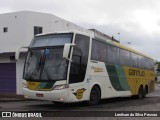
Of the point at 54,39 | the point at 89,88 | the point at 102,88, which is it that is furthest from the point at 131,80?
the point at 54,39

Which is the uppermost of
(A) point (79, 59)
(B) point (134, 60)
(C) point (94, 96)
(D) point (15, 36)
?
(D) point (15, 36)

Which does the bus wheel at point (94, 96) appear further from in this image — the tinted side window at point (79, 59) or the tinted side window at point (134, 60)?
the tinted side window at point (134, 60)

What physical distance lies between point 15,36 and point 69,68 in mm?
15756

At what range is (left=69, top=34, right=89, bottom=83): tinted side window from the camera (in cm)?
1504

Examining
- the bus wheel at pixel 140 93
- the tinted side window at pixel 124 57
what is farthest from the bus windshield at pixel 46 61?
the bus wheel at pixel 140 93

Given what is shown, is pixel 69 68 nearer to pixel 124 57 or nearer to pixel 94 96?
pixel 94 96

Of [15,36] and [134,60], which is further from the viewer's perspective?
[15,36]

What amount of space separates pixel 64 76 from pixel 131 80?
9126 mm

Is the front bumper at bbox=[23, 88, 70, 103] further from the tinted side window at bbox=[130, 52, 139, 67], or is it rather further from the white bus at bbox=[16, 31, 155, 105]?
the tinted side window at bbox=[130, 52, 139, 67]

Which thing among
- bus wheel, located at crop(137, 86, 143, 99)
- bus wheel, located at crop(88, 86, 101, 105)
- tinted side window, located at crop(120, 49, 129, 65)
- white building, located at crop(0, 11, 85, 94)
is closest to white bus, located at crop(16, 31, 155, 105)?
bus wheel, located at crop(88, 86, 101, 105)

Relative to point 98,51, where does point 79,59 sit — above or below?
below

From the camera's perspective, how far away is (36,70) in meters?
15.2

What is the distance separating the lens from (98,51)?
17.4 m

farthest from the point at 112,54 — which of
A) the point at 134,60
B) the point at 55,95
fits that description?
the point at 55,95
